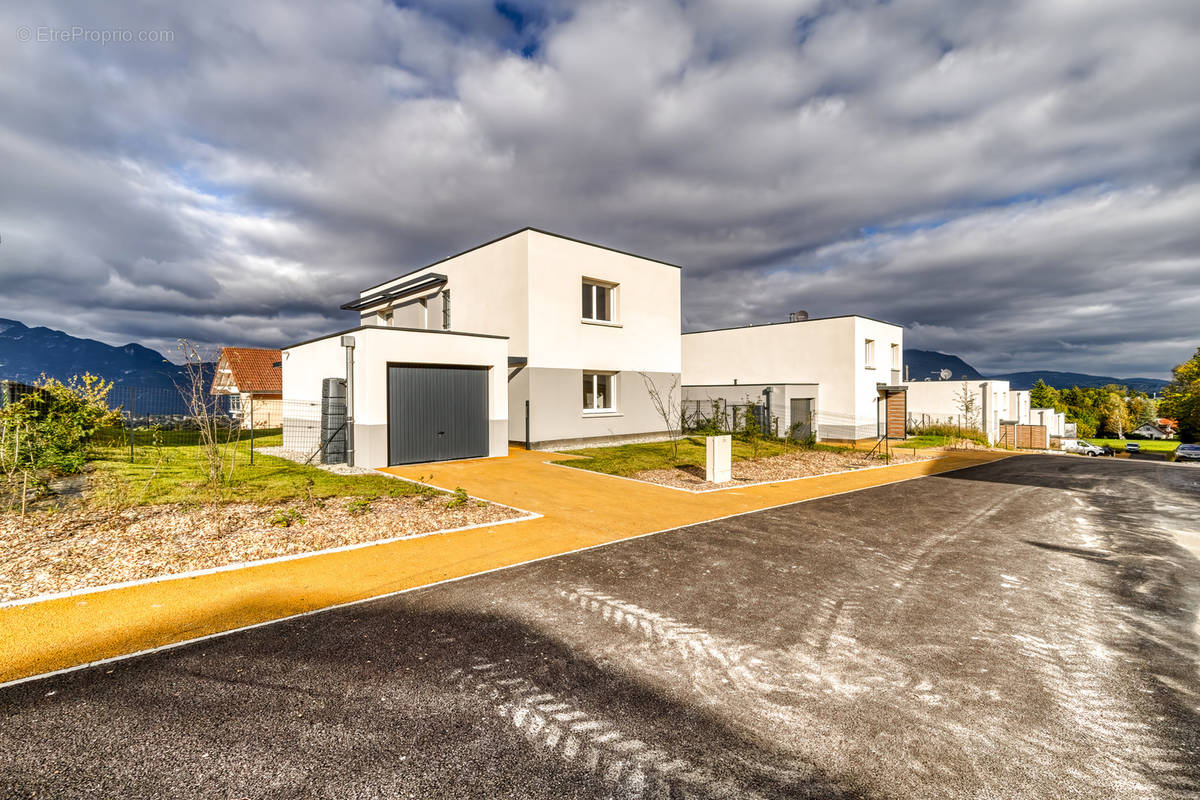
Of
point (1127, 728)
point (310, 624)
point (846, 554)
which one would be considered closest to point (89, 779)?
point (310, 624)

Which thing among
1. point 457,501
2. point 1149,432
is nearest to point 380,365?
point 457,501

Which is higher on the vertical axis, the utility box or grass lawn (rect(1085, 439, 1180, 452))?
the utility box

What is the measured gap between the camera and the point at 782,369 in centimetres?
2845

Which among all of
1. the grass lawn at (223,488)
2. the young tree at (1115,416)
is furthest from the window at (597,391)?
the young tree at (1115,416)

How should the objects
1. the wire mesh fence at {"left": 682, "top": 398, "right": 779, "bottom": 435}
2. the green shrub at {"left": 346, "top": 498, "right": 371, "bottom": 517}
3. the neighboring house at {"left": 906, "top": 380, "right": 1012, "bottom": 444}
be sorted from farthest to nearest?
the neighboring house at {"left": 906, "top": 380, "right": 1012, "bottom": 444} → the wire mesh fence at {"left": 682, "top": 398, "right": 779, "bottom": 435} → the green shrub at {"left": 346, "top": 498, "right": 371, "bottom": 517}

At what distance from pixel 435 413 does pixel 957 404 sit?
36448mm

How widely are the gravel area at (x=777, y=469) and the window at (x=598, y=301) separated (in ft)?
25.2

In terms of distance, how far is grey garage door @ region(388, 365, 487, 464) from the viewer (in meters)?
13.5

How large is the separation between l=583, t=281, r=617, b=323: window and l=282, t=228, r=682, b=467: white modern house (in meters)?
0.04

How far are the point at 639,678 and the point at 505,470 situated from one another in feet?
32.0

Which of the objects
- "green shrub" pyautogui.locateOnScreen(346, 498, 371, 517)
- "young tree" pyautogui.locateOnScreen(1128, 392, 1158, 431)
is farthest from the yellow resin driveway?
"young tree" pyautogui.locateOnScreen(1128, 392, 1158, 431)

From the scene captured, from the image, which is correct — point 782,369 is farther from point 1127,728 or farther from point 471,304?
point 1127,728

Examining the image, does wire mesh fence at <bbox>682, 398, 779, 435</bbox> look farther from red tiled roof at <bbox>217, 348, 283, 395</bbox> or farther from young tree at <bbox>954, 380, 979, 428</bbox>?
red tiled roof at <bbox>217, 348, 283, 395</bbox>

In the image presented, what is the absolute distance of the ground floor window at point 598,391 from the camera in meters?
18.7
